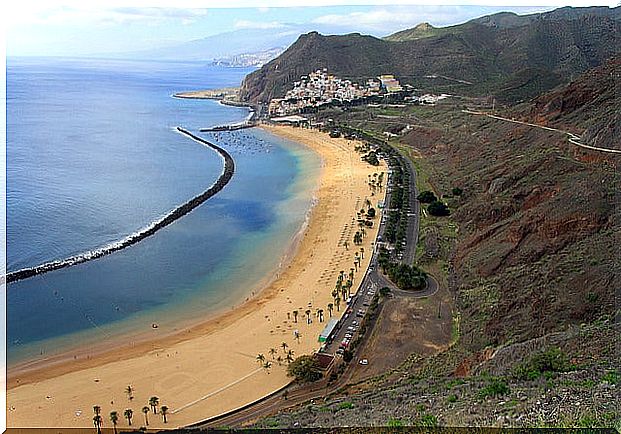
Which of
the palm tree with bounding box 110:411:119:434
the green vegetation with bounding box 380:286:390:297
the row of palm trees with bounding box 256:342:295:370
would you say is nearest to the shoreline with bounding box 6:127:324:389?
the row of palm trees with bounding box 256:342:295:370

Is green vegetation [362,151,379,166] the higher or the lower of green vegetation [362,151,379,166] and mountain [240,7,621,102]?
the lower

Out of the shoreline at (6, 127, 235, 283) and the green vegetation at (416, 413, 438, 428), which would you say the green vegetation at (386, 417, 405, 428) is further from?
the shoreline at (6, 127, 235, 283)

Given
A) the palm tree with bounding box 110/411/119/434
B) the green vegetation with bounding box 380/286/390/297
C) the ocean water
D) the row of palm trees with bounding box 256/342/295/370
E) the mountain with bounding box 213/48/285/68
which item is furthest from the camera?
the mountain with bounding box 213/48/285/68

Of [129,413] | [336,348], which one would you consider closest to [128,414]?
[129,413]

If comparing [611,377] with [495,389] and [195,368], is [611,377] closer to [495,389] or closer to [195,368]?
[495,389]

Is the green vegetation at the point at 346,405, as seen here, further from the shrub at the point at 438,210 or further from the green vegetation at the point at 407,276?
the shrub at the point at 438,210

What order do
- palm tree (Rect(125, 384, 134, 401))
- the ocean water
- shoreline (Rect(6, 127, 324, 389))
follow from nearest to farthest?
palm tree (Rect(125, 384, 134, 401)) < shoreline (Rect(6, 127, 324, 389)) < the ocean water

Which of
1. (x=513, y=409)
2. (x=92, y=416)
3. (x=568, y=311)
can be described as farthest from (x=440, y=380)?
(x=92, y=416)
